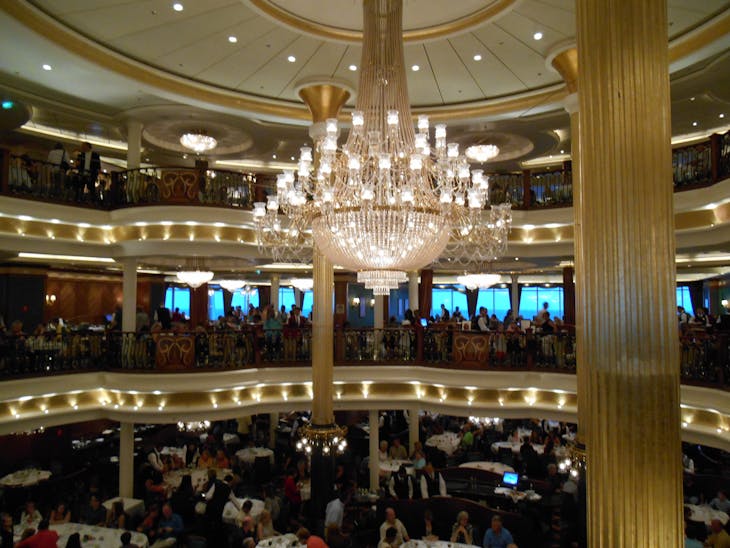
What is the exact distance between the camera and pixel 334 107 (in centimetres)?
993

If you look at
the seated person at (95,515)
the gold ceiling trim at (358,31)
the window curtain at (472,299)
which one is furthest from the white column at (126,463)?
the window curtain at (472,299)

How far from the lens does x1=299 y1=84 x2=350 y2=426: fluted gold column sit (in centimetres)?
984

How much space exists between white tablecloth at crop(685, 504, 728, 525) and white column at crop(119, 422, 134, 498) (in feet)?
33.8

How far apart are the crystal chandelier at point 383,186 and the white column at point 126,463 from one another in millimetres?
7690

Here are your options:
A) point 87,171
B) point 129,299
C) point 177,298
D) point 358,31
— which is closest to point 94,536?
point 129,299

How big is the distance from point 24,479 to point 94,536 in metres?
3.69

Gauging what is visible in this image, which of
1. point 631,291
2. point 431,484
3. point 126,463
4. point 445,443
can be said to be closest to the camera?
point 631,291

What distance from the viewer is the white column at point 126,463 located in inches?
439

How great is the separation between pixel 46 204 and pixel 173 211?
2.21 m

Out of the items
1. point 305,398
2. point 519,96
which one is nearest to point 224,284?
point 305,398

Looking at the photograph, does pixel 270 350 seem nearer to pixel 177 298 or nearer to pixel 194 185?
pixel 194 185

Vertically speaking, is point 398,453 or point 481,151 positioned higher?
point 481,151

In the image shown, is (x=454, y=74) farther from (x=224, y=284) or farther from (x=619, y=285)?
(x=224, y=284)

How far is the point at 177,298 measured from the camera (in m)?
26.1
